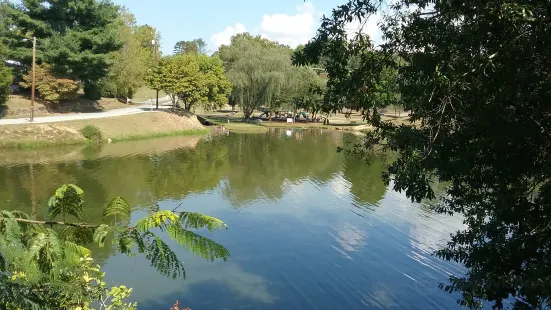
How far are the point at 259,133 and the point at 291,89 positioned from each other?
8.70 m

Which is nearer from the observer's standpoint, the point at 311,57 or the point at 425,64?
the point at 425,64

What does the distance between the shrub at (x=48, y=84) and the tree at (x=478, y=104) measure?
3675cm

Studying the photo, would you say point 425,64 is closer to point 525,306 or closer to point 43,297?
point 525,306

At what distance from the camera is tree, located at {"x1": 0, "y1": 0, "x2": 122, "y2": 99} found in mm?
37875

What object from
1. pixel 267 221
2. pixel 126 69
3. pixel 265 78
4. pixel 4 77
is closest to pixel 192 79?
pixel 126 69

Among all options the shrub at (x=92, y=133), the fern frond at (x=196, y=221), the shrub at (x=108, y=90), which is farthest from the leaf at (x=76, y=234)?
the shrub at (x=108, y=90)

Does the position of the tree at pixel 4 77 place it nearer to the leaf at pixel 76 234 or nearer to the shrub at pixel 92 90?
the shrub at pixel 92 90

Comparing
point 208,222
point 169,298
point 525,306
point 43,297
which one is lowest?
point 169,298

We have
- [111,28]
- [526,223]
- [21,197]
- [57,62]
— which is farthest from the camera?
[111,28]

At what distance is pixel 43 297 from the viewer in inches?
143

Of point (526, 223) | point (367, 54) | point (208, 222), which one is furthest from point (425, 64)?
point (208, 222)

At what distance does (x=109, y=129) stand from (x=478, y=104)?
35414mm

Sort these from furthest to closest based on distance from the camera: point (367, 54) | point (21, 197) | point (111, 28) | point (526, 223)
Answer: point (111, 28) → point (21, 197) → point (367, 54) → point (526, 223)

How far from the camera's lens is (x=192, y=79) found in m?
47.1
